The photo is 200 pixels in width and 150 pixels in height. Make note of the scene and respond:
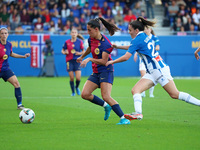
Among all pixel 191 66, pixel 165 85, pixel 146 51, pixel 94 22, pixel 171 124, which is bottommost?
pixel 191 66

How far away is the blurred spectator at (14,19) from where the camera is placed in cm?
2711

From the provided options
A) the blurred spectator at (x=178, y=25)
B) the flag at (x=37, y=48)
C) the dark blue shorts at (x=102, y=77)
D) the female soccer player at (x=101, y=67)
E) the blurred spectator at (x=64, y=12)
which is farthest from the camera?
the blurred spectator at (x=178, y=25)

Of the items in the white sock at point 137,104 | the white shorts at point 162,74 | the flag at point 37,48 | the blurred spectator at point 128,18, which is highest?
the white shorts at point 162,74

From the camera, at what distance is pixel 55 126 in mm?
8688

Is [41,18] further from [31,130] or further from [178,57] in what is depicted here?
[31,130]

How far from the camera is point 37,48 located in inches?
1075

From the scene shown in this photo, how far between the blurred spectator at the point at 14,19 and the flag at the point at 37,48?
4.41ft

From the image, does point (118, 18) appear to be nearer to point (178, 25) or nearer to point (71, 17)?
point (71, 17)

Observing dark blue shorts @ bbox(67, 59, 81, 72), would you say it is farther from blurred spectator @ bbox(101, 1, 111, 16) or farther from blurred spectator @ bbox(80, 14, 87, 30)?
blurred spectator @ bbox(101, 1, 111, 16)

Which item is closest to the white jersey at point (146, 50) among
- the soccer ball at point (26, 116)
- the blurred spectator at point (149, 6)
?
the soccer ball at point (26, 116)

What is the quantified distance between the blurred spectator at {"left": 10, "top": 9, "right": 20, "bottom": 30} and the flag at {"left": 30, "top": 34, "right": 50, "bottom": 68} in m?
1.35

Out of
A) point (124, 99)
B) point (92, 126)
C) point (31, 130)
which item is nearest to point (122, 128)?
point (92, 126)

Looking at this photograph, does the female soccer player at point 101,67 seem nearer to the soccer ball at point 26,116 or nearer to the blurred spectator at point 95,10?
the soccer ball at point 26,116

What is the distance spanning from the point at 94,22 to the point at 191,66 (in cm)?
2080
